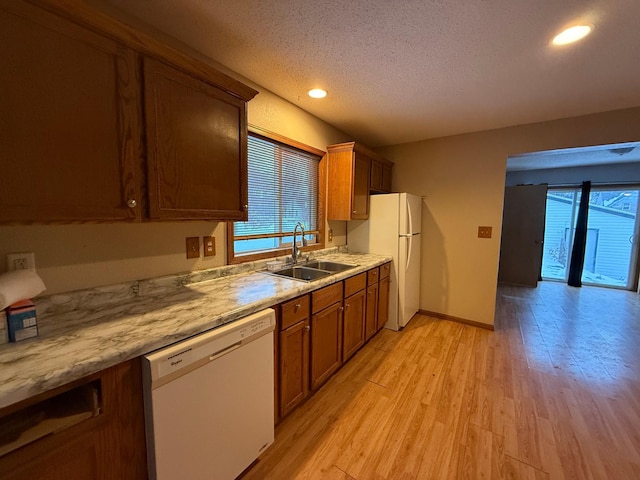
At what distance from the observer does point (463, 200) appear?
324 centimetres

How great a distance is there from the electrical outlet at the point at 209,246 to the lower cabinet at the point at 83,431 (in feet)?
3.06

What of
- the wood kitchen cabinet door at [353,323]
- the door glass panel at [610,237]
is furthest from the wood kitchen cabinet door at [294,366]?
the door glass panel at [610,237]

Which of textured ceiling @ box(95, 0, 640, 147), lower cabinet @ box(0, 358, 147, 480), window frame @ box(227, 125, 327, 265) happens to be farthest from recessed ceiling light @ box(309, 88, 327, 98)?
lower cabinet @ box(0, 358, 147, 480)

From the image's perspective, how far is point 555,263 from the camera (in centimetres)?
561

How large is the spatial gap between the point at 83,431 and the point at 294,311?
3.28 feet

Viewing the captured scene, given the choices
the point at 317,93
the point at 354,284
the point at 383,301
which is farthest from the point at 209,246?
the point at 383,301

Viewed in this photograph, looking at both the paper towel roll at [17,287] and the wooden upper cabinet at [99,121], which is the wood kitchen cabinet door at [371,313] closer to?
the wooden upper cabinet at [99,121]

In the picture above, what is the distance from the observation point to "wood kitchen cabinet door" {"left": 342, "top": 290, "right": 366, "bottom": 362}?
2221 mm

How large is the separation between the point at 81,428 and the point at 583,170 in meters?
7.33

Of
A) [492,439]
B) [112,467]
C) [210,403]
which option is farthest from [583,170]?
[112,467]

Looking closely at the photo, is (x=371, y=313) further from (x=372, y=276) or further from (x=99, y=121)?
(x=99, y=121)

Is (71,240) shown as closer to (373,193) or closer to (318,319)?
(318,319)

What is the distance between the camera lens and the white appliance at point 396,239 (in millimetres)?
2922

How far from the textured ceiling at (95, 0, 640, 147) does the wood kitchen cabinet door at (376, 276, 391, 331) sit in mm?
1727
